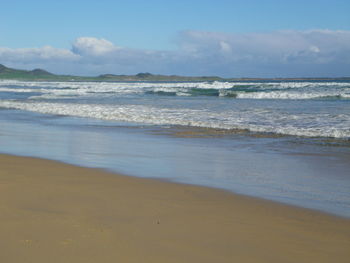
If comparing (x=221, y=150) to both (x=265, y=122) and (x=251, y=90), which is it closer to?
(x=265, y=122)

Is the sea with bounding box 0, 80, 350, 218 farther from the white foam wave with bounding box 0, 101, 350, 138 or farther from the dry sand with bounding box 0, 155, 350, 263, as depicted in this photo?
the dry sand with bounding box 0, 155, 350, 263

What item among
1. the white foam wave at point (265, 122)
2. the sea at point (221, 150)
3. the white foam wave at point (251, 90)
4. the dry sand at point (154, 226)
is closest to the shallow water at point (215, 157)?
the sea at point (221, 150)

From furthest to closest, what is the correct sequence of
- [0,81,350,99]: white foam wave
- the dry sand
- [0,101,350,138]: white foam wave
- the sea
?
[0,81,350,99]: white foam wave, [0,101,350,138]: white foam wave, the sea, the dry sand

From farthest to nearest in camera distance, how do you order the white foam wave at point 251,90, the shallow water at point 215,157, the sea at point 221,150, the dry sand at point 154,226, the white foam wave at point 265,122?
the white foam wave at point 251,90
the white foam wave at point 265,122
the sea at point 221,150
the shallow water at point 215,157
the dry sand at point 154,226

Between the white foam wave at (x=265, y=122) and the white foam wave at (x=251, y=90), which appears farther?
the white foam wave at (x=251, y=90)

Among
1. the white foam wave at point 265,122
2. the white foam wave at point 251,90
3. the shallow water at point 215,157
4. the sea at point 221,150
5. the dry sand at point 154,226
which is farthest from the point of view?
the white foam wave at point 251,90

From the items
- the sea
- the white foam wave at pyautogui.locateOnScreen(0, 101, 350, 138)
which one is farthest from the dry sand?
the white foam wave at pyautogui.locateOnScreen(0, 101, 350, 138)

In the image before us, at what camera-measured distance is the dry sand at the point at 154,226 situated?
3727 mm

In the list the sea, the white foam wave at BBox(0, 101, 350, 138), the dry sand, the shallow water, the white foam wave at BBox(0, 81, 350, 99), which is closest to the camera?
the dry sand

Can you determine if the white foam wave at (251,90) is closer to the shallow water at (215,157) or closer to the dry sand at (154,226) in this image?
the shallow water at (215,157)

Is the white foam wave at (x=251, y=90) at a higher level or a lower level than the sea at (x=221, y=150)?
higher

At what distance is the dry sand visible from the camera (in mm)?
3727

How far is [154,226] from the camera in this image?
4.43m

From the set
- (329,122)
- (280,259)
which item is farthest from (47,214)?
(329,122)
